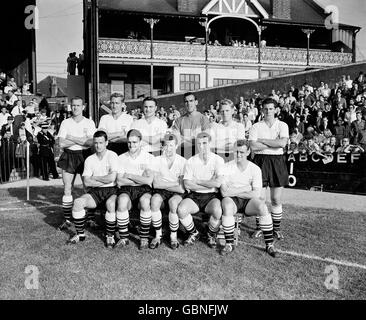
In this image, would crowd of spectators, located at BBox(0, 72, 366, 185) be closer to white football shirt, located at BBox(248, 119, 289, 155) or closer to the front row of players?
white football shirt, located at BBox(248, 119, 289, 155)

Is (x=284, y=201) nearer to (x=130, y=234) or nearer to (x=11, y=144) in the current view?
(x=130, y=234)

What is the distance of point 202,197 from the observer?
5.70 m

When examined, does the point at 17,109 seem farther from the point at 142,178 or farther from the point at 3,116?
the point at 142,178

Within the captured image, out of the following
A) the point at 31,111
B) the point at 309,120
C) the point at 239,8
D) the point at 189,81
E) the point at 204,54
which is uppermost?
the point at 239,8

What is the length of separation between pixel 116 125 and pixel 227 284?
3.40 m

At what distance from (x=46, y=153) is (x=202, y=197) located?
26.0 feet

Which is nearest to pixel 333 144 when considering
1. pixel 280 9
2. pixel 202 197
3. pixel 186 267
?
pixel 202 197

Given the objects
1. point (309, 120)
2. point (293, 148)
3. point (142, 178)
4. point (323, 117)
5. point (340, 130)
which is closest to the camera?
point (142, 178)

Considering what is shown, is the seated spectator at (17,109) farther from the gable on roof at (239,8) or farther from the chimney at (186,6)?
the gable on roof at (239,8)

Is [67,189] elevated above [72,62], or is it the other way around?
[72,62]

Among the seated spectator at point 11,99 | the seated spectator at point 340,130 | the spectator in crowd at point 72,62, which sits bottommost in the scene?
the seated spectator at point 340,130

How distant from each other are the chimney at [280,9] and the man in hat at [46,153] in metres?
22.1

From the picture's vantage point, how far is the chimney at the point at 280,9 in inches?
1171

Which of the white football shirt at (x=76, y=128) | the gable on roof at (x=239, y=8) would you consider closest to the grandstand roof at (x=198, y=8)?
the gable on roof at (x=239, y=8)
